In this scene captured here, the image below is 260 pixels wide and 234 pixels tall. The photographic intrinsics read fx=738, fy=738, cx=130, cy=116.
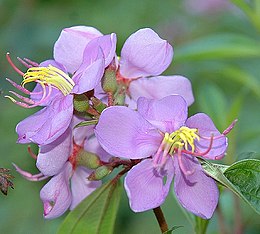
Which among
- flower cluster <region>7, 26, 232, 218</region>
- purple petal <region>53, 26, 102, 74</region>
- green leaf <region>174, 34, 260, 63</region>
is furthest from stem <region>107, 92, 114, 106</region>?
green leaf <region>174, 34, 260, 63</region>

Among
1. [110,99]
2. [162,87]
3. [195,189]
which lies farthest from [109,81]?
[195,189]

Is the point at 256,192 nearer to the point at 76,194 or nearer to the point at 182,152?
the point at 182,152

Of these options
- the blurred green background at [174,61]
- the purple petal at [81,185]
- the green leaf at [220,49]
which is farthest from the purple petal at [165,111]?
the green leaf at [220,49]

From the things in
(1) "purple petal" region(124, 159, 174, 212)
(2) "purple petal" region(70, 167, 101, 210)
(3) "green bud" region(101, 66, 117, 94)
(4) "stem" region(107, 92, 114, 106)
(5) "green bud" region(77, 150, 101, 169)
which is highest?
(3) "green bud" region(101, 66, 117, 94)

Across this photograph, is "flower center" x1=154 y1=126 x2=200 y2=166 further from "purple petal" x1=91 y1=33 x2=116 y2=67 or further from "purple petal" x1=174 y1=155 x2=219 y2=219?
"purple petal" x1=91 y1=33 x2=116 y2=67

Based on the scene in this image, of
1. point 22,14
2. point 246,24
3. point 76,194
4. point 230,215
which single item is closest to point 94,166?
point 76,194

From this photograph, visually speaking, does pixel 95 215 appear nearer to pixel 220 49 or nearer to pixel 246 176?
pixel 246 176

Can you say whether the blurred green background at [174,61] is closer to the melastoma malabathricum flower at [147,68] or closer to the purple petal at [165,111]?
the melastoma malabathricum flower at [147,68]
